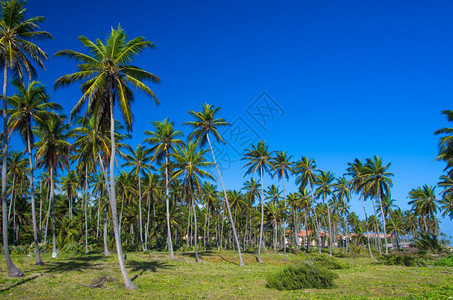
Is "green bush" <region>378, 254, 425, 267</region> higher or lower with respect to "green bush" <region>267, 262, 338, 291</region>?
lower

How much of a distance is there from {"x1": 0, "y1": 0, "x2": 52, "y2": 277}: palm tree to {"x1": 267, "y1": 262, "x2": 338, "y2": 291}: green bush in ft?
45.3

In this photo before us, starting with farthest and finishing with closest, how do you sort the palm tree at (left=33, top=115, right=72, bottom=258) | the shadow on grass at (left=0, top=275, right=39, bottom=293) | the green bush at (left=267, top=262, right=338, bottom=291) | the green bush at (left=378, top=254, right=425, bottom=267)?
the green bush at (left=378, top=254, right=425, bottom=267) → the palm tree at (left=33, top=115, right=72, bottom=258) → the green bush at (left=267, top=262, right=338, bottom=291) → the shadow on grass at (left=0, top=275, right=39, bottom=293)

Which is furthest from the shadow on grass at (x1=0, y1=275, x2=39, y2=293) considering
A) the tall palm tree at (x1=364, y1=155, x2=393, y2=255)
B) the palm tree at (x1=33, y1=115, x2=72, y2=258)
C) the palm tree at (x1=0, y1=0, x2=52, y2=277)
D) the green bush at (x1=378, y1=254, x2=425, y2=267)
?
A: the tall palm tree at (x1=364, y1=155, x2=393, y2=255)

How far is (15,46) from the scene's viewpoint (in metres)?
17.7

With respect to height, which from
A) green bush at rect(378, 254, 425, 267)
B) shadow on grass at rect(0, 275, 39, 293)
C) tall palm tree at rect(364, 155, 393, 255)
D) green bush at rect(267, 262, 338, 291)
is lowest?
green bush at rect(378, 254, 425, 267)

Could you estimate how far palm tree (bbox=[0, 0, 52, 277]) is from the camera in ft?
55.8

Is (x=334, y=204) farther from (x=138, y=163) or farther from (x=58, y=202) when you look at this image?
(x=58, y=202)

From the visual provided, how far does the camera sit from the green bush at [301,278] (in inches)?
663

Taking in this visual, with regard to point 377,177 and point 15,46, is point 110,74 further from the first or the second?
point 377,177

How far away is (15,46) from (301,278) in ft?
69.0

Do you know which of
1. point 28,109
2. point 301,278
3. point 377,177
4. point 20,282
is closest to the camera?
point 20,282

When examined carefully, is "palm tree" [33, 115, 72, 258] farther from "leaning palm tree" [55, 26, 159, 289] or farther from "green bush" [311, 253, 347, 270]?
"green bush" [311, 253, 347, 270]

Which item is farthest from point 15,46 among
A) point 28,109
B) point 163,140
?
point 163,140

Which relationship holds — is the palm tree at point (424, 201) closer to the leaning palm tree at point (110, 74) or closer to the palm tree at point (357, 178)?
the palm tree at point (357, 178)
